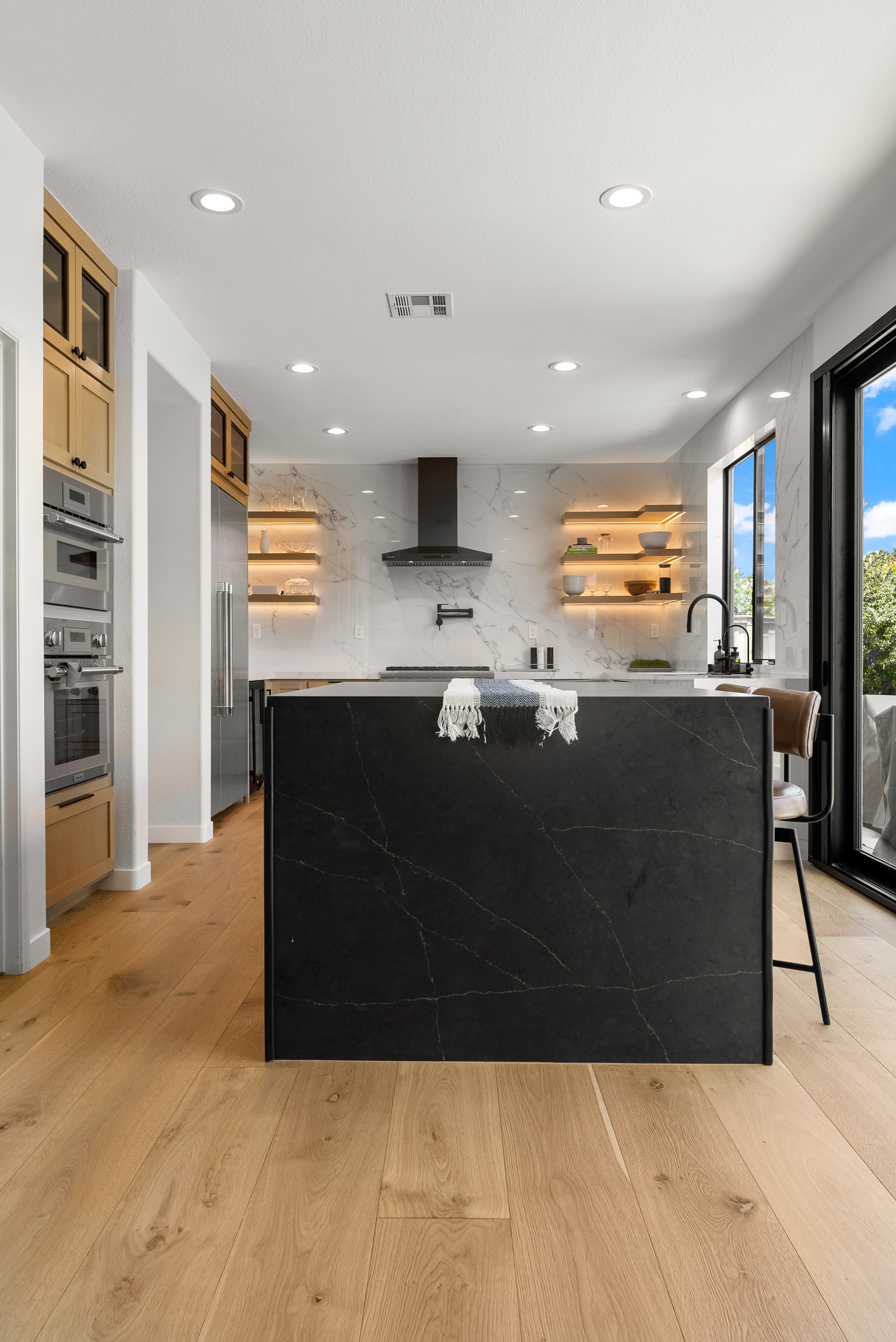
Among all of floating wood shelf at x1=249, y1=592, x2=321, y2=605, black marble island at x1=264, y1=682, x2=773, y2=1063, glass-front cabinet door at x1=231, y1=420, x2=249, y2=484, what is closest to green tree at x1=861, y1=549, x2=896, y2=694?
black marble island at x1=264, y1=682, x2=773, y2=1063

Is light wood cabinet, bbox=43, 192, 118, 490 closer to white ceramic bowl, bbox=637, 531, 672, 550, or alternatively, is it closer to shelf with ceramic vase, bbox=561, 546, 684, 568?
shelf with ceramic vase, bbox=561, 546, 684, 568

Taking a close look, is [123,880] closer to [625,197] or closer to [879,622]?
[625,197]

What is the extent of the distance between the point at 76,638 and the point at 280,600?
11.8ft

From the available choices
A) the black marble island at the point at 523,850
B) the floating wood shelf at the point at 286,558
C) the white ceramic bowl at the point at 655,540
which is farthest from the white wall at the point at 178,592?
→ the white ceramic bowl at the point at 655,540

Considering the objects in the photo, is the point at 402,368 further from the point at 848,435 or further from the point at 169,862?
the point at 169,862

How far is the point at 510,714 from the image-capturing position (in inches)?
73.0

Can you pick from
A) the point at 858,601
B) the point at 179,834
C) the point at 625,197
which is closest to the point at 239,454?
the point at 179,834

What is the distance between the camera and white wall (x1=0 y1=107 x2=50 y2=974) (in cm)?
242

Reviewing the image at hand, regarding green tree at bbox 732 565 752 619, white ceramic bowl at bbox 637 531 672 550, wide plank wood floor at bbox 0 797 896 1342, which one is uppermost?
white ceramic bowl at bbox 637 531 672 550

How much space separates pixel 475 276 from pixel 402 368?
1129mm

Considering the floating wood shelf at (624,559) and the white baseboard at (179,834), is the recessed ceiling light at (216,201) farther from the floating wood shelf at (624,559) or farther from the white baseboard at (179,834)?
the floating wood shelf at (624,559)

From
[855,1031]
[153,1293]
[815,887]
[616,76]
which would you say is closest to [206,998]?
[153,1293]

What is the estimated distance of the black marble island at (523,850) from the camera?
1.86 meters

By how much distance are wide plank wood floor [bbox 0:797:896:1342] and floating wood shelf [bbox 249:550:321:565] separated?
4531mm
